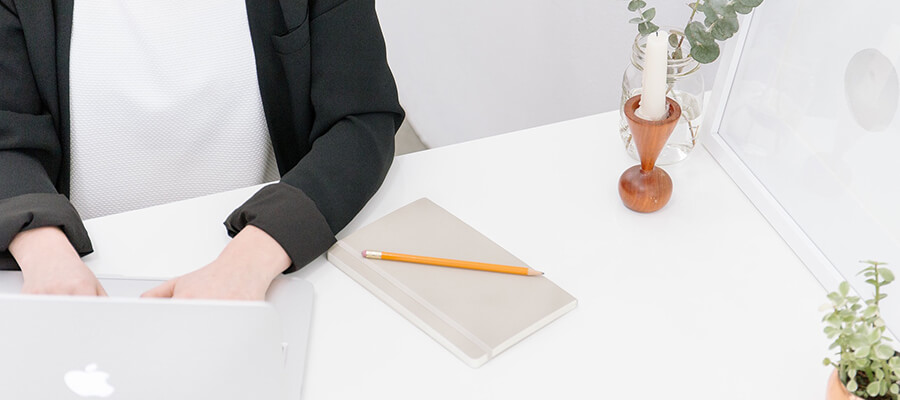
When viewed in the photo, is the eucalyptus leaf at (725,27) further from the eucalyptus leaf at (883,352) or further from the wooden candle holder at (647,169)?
the eucalyptus leaf at (883,352)

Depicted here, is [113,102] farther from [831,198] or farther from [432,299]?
[831,198]

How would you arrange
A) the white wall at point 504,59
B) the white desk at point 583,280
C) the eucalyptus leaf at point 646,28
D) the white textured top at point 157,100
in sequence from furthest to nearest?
the white wall at point 504,59 → the white textured top at point 157,100 → the eucalyptus leaf at point 646,28 → the white desk at point 583,280

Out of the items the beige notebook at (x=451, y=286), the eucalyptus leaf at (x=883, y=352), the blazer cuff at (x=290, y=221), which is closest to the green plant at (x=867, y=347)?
the eucalyptus leaf at (x=883, y=352)

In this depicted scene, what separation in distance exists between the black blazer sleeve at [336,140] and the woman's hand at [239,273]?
0.01 metres

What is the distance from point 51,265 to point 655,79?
594 millimetres

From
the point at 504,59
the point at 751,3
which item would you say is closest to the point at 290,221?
the point at 751,3

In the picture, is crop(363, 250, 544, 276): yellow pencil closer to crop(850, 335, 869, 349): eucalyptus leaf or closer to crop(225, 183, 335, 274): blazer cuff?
crop(225, 183, 335, 274): blazer cuff

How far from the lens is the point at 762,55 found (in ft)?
2.77

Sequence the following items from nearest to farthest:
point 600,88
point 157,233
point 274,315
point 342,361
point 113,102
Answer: point 274,315, point 342,361, point 157,233, point 113,102, point 600,88

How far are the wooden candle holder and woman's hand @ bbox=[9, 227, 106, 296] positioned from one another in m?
0.53

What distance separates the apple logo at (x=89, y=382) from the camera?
59cm

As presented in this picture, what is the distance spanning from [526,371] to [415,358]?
0.31 feet

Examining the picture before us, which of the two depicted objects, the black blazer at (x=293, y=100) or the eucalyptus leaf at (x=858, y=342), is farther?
the black blazer at (x=293, y=100)

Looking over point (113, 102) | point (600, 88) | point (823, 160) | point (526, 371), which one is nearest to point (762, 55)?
point (823, 160)
